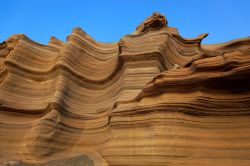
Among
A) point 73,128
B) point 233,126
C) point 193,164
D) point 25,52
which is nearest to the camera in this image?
point 193,164

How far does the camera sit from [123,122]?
18.6 ft

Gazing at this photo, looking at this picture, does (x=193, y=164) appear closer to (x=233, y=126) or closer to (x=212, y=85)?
(x=233, y=126)

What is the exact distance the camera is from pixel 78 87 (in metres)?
9.38

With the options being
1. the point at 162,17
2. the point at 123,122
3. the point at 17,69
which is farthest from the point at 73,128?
the point at 162,17

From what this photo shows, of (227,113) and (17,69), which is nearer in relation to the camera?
(227,113)

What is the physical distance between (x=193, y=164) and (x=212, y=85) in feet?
5.35

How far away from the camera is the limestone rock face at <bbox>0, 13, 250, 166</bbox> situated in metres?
4.80

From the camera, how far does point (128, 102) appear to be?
6062mm

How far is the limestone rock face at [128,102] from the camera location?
15.8 feet

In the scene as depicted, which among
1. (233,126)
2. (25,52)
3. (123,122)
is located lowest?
(233,126)

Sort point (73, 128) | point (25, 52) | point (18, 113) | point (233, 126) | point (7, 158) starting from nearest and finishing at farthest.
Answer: point (233, 126) < point (7, 158) < point (73, 128) < point (18, 113) < point (25, 52)

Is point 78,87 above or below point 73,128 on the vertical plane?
above

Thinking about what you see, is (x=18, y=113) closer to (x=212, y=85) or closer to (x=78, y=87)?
(x=78, y=87)

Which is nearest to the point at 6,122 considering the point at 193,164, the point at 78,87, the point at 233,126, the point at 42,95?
the point at 42,95
